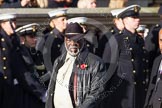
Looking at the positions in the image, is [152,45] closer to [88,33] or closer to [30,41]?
[88,33]

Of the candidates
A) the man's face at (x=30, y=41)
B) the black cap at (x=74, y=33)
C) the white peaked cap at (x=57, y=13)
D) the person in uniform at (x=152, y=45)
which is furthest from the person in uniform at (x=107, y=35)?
the black cap at (x=74, y=33)

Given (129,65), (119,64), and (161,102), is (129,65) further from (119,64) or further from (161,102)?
(161,102)

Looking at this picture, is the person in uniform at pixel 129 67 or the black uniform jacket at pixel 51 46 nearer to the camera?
the person in uniform at pixel 129 67

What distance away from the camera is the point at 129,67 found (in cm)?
1377

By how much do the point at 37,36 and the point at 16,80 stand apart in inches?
43.6

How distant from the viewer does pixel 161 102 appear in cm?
1214

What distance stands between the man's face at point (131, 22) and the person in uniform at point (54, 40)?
3.22ft

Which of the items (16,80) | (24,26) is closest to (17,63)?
(16,80)

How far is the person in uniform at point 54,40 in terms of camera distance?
1408cm

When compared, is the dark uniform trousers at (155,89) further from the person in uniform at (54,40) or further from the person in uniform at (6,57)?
the person in uniform at (6,57)

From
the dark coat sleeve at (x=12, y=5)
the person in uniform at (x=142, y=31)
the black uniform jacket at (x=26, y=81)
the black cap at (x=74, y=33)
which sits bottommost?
the black uniform jacket at (x=26, y=81)

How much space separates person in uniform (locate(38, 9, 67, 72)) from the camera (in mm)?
14078

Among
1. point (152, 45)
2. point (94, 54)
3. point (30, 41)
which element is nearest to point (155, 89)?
point (94, 54)

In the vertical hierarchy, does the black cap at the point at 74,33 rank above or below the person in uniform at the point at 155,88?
above
